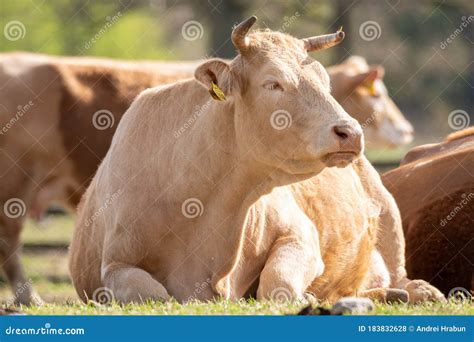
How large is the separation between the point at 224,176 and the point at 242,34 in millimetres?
811

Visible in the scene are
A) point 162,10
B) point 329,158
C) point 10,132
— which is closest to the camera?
point 329,158

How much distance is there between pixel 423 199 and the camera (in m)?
9.05

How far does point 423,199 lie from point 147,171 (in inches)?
105

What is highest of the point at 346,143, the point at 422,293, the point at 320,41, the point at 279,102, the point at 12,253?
the point at 320,41

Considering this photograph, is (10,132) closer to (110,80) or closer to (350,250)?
(110,80)

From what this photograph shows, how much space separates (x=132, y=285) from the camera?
22.0ft

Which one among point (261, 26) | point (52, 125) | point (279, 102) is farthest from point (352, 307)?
point (261, 26)

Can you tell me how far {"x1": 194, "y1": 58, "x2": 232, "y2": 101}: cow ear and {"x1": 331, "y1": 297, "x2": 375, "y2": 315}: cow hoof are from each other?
4.98 ft

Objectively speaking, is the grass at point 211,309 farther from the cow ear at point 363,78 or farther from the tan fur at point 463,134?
the cow ear at point 363,78

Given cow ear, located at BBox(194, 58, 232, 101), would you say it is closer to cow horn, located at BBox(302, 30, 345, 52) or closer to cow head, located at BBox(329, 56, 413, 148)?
cow horn, located at BBox(302, 30, 345, 52)

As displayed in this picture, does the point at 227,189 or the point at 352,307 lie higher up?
the point at 227,189

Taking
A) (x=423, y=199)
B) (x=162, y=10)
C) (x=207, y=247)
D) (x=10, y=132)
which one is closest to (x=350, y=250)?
(x=423, y=199)

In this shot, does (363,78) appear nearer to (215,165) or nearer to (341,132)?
(215,165)

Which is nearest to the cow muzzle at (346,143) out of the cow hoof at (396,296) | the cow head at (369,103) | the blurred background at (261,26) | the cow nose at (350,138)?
the cow nose at (350,138)
